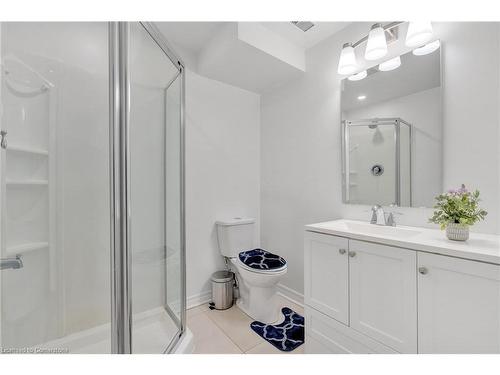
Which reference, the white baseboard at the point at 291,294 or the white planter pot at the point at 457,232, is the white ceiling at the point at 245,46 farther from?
the white baseboard at the point at 291,294

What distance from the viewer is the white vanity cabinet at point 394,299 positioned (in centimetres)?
79

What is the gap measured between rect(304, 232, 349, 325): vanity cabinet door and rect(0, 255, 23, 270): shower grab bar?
155 cm

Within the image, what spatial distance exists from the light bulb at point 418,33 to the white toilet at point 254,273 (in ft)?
5.39

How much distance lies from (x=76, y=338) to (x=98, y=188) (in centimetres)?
88

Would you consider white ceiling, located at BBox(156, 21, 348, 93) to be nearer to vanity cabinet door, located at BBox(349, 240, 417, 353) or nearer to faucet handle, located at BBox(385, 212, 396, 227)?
faucet handle, located at BBox(385, 212, 396, 227)

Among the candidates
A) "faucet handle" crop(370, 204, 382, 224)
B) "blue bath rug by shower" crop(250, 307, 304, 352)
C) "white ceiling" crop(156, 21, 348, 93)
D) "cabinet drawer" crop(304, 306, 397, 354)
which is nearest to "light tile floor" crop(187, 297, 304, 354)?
"blue bath rug by shower" crop(250, 307, 304, 352)

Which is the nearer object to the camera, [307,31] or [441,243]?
[441,243]

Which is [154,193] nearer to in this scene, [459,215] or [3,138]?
[3,138]

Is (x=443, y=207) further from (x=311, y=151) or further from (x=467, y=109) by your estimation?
(x=311, y=151)

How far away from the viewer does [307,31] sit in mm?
1722

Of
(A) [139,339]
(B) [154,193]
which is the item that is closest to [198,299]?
(A) [139,339]

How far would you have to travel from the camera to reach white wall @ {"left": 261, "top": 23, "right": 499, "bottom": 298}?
1.08 m

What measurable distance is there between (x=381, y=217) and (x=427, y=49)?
103 cm

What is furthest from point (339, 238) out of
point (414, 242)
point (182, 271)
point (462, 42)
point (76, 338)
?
point (76, 338)
